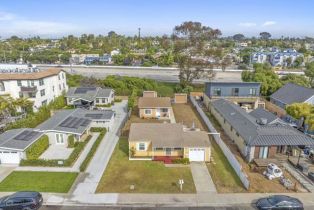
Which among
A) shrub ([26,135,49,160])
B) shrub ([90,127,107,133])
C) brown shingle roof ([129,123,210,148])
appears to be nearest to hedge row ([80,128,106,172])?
shrub ([90,127,107,133])

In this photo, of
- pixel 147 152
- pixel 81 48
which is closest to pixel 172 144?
pixel 147 152

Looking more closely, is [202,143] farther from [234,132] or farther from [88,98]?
[88,98]

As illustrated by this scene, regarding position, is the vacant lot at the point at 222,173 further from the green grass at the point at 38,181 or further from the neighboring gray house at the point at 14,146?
the neighboring gray house at the point at 14,146

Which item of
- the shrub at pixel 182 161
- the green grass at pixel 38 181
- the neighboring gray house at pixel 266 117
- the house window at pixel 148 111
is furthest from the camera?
the house window at pixel 148 111

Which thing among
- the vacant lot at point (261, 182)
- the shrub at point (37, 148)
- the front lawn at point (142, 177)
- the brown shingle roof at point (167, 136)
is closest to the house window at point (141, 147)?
the brown shingle roof at point (167, 136)

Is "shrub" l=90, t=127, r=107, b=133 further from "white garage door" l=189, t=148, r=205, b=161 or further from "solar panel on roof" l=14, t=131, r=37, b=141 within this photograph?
"white garage door" l=189, t=148, r=205, b=161
